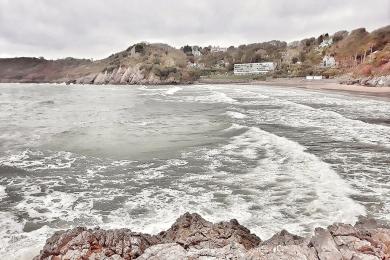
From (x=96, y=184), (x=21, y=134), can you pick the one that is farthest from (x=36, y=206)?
(x=21, y=134)

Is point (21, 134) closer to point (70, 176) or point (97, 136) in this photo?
point (97, 136)

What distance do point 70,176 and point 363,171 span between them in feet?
40.9

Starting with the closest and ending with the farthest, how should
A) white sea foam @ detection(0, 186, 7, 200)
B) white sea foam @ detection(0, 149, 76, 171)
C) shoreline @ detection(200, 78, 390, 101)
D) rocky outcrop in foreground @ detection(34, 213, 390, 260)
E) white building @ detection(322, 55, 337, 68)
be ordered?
1. rocky outcrop in foreground @ detection(34, 213, 390, 260)
2. white sea foam @ detection(0, 186, 7, 200)
3. white sea foam @ detection(0, 149, 76, 171)
4. shoreline @ detection(200, 78, 390, 101)
5. white building @ detection(322, 55, 337, 68)

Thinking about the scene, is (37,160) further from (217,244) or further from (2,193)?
(217,244)

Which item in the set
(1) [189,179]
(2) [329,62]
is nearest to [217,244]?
(1) [189,179]

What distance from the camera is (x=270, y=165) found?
56.0 ft

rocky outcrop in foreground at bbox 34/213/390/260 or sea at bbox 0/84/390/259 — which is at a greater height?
rocky outcrop in foreground at bbox 34/213/390/260

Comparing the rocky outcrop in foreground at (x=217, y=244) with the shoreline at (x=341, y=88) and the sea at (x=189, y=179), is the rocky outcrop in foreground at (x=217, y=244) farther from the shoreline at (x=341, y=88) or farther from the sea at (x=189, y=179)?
the shoreline at (x=341, y=88)

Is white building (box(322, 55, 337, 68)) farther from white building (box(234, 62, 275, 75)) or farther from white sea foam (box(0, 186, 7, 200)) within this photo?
white sea foam (box(0, 186, 7, 200))

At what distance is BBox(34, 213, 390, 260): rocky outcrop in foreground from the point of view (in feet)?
22.5

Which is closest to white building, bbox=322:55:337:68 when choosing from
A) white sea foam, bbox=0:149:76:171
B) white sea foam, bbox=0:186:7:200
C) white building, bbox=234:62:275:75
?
white building, bbox=234:62:275:75

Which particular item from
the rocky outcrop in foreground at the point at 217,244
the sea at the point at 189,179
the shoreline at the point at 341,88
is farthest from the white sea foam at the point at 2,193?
the shoreline at the point at 341,88

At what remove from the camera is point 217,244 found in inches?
300

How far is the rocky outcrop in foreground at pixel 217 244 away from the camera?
6.87 meters
